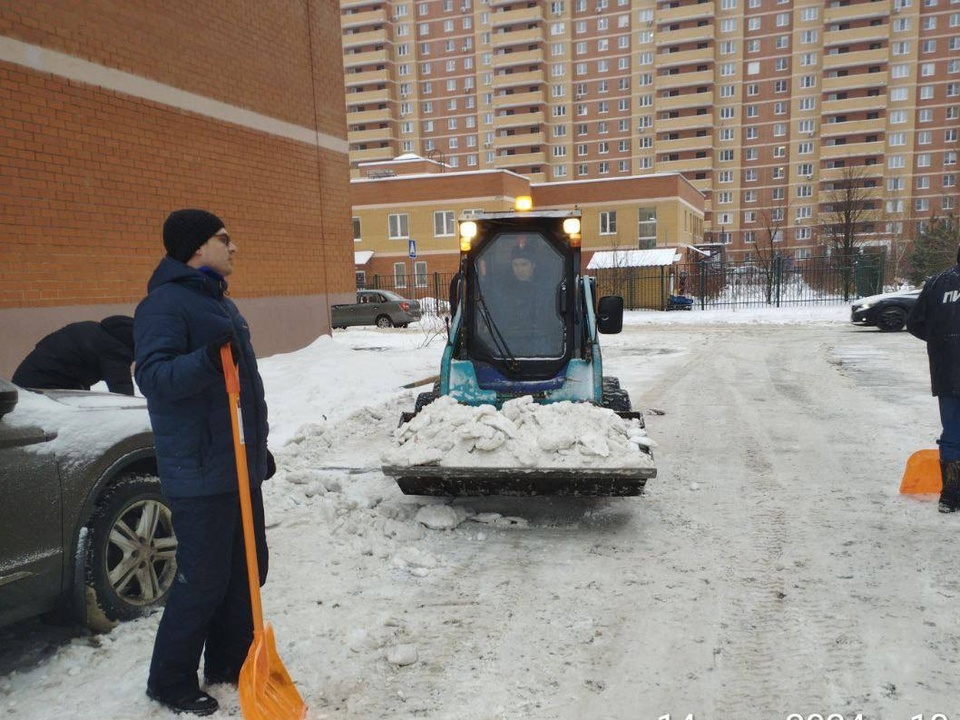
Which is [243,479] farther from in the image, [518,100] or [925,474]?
[518,100]

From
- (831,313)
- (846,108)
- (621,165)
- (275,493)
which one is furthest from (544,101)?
(275,493)

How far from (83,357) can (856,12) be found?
271 feet

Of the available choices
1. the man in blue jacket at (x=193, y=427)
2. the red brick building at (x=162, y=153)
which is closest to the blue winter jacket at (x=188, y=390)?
the man in blue jacket at (x=193, y=427)

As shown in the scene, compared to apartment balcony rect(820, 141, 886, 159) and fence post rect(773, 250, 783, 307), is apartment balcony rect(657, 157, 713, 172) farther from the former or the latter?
fence post rect(773, 250, 783, 307)

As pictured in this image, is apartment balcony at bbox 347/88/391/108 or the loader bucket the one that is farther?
apartment balcony at bbox 347/88/391/108

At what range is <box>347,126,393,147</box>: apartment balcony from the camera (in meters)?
84.9

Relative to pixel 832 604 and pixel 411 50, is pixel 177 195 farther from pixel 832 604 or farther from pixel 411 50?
pixel 411 50

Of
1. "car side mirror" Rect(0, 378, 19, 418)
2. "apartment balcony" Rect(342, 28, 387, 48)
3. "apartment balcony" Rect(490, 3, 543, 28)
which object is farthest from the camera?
"apartment balcony" Rect(342, 28, 387, 48)

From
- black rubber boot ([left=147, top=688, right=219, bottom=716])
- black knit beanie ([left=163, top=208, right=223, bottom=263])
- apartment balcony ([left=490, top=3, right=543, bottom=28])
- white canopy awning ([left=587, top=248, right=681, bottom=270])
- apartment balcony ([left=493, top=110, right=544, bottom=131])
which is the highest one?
apartment balcony ([left=490, top=3, right=543, bottom=28])

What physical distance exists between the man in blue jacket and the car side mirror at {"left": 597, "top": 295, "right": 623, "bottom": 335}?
150 inches

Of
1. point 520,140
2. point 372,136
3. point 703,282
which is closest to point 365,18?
point 372,136

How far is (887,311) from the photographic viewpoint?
64.9 ft

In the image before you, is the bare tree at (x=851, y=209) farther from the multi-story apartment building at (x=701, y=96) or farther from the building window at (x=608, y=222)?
the building window at (x=608, y=222)

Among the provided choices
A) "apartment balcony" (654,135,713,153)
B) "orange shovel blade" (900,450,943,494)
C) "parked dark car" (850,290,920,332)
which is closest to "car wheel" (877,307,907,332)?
"parked dark car" (850,290,920,332)
